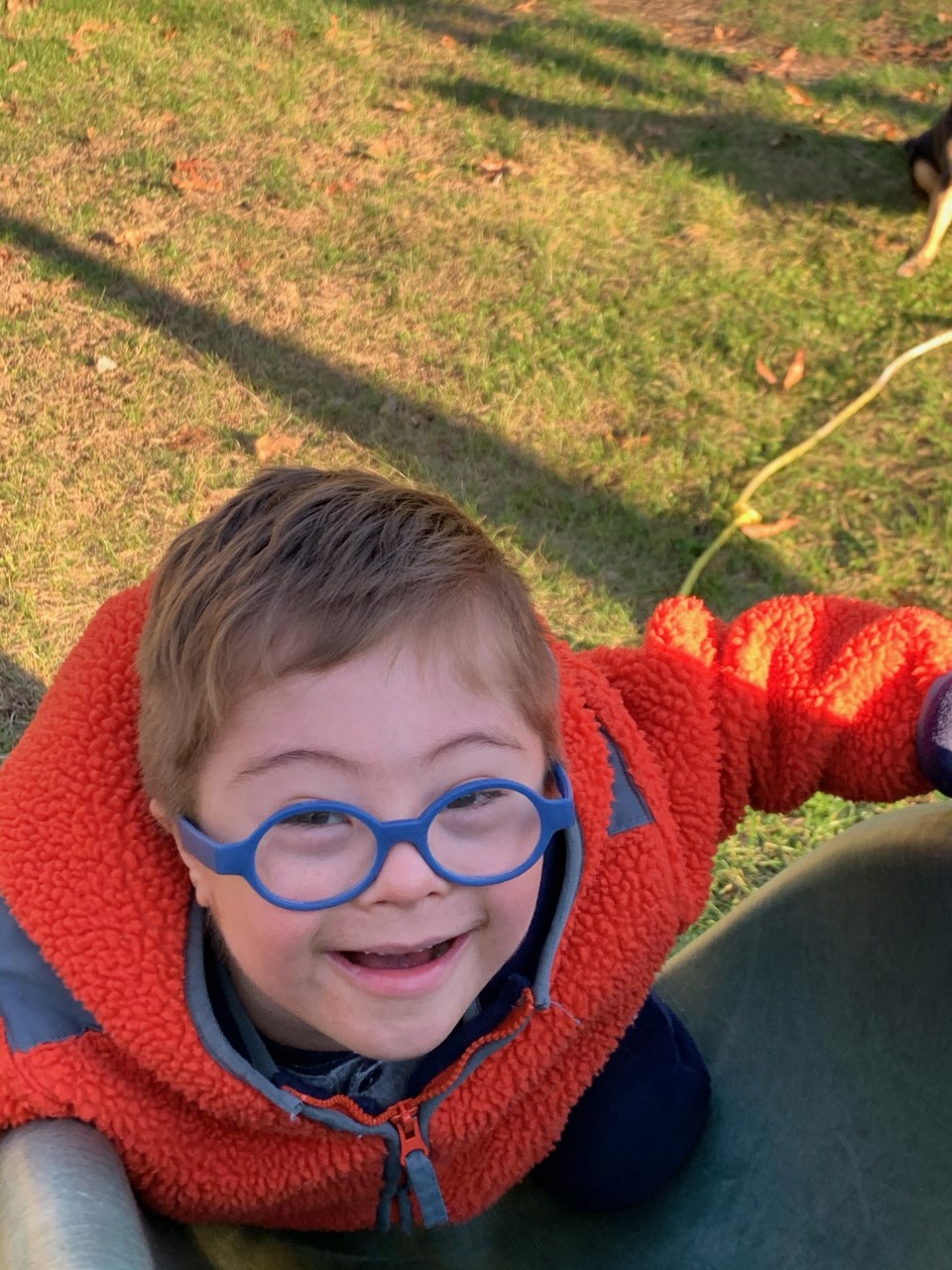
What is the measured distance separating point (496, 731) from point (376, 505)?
25 cm

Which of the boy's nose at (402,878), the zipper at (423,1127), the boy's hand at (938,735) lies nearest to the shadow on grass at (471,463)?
the boy's hand at (938,735)

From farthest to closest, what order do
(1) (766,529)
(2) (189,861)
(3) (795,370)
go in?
1. (3) (795,370)
2. (1) (766,529)
3. (2) (189,861)

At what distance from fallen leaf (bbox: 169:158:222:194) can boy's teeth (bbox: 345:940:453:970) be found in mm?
3339

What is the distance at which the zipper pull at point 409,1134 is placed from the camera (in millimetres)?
1324

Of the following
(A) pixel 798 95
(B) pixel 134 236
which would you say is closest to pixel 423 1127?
(B) pixel 134 236

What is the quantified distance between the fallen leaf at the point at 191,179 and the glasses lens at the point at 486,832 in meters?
3.31

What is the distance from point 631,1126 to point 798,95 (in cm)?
407

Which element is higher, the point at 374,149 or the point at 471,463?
the point at 374,149

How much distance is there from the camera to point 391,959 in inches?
45.1

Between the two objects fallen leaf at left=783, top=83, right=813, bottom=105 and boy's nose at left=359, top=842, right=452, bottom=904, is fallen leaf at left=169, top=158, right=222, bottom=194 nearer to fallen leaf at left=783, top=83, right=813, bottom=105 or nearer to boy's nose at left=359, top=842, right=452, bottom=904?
fallen leaf at left=783, top=83, right=813, bottom=105

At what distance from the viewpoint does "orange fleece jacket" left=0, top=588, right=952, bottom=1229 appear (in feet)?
3.94

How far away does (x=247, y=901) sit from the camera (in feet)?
3.66

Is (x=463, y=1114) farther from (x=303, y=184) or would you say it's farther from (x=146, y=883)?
(x=303, y=184)

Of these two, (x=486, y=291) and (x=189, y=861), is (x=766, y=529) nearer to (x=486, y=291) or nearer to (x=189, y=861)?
(x=486, y=291)
